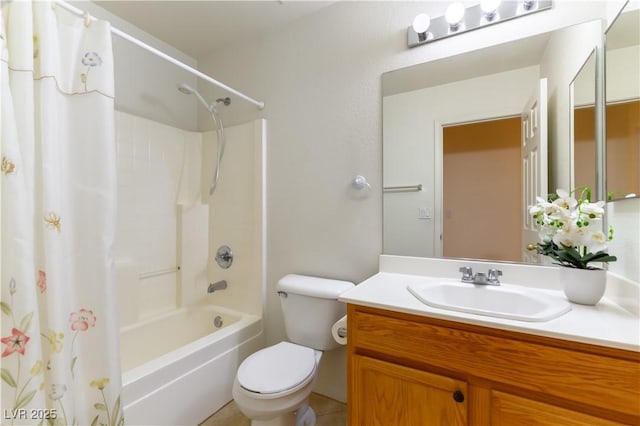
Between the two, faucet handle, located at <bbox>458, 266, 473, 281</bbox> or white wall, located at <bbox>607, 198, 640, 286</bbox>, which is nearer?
white wall, located at <bbox>607, 198, 640, 286</bbox>

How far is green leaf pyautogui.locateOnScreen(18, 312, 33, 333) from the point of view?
0.85 metres

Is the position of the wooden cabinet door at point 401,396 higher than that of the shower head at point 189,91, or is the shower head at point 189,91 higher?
the shower head at point 189,91

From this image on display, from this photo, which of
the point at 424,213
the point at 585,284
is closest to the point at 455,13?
the point at 424,213

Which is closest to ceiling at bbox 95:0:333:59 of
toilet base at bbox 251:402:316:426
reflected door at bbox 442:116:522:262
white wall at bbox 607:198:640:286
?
reflected door at bbox 442:116:522:262

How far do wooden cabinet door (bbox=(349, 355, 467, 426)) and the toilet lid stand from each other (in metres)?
0.29

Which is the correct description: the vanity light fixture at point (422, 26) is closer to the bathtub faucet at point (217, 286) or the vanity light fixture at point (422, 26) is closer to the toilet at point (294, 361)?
the toilet at point (294, 361)

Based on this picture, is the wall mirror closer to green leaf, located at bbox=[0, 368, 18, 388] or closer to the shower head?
the shower head

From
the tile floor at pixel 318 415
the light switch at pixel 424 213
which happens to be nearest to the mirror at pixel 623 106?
the light switch at pixel 424 213

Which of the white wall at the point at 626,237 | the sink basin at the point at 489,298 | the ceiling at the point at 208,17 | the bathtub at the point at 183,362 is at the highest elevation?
the ceiling at the point at 208,17

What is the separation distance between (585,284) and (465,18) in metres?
1.25

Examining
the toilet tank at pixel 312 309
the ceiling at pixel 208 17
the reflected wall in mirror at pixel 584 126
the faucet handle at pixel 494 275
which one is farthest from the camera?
the ceiling at pixel 208 17

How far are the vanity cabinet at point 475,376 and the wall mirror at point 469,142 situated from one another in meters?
0.55

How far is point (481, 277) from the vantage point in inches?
49.0

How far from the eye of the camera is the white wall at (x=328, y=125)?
157cm
